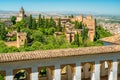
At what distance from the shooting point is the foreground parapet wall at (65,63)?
35.5 ft

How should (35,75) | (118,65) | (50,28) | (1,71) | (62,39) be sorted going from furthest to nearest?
(50,28) < (62,39) < (118,65) < (35,75) < (1,71)

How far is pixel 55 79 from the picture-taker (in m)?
11.8

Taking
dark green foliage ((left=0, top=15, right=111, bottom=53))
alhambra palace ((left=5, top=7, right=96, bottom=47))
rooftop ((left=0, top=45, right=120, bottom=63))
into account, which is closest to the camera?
rooftop ((left=0, top=45, right=120, bottom=63))

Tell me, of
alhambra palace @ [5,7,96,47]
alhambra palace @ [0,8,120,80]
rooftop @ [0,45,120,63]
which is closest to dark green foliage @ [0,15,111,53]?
alhambra palace @ [5,7,96,47]

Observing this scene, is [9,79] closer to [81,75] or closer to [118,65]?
[81,75]

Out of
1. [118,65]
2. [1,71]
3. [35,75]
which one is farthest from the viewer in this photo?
[118,65]

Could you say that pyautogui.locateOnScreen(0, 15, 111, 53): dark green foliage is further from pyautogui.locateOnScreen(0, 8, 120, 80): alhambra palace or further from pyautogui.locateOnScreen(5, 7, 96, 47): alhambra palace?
pyautogui.locateOnScreen(0, 8, 120, 80): alhambra palace

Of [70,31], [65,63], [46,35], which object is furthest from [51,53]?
[46,35]

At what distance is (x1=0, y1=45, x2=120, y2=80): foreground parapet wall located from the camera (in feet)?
35.5

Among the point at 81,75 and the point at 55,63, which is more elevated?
the point at 55,63

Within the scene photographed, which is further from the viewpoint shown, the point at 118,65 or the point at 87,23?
the point at 87,23

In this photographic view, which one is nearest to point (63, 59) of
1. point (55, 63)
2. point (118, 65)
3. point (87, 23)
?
point (55, 63)

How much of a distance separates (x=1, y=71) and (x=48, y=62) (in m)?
2.08

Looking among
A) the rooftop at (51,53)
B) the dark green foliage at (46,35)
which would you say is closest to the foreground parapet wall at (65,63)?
the rooftop at (51,53)
